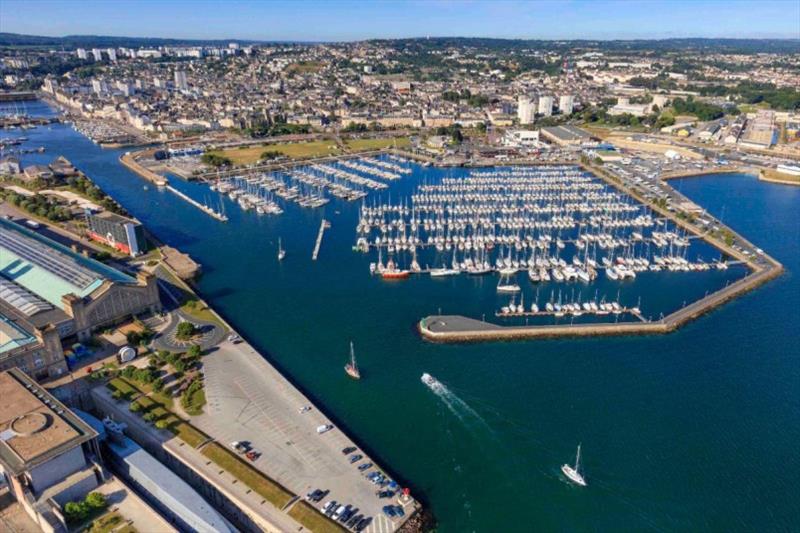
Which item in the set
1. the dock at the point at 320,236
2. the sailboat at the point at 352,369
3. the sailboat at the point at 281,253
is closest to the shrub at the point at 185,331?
the sailboat at the point at 352,369

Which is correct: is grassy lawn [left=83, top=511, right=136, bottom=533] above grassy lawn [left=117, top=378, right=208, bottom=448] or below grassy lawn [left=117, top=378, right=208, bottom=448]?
below

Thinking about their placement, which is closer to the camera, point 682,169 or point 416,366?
point 416,366

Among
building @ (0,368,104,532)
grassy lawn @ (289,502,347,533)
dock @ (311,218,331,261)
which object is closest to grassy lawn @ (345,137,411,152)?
dock @ (311,218,331,261)

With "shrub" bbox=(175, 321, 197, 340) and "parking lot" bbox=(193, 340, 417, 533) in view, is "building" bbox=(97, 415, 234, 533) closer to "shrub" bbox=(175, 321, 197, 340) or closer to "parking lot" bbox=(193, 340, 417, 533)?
"parking lot" bbox=(193, 340, 417, 533)

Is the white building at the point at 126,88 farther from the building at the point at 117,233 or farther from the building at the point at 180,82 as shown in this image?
the building at the point at 117,233

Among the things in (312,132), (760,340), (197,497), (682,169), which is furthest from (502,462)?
(312,132)

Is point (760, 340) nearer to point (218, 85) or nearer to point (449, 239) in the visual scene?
point (449, 239)

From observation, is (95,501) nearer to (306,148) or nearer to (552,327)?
(552,327)
